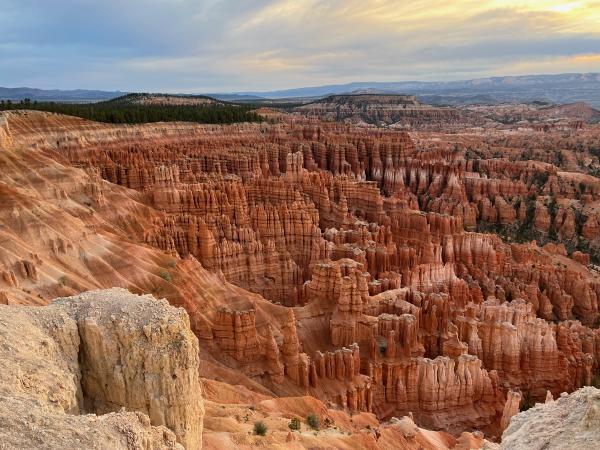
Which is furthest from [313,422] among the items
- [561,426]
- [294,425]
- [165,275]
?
[165,275]

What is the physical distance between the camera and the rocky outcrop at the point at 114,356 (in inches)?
310

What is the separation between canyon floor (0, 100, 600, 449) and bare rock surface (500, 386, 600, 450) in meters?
0.37

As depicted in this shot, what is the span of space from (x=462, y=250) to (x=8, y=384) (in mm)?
31692

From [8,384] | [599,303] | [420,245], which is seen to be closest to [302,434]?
[8,384]

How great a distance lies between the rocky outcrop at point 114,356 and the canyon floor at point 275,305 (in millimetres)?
35

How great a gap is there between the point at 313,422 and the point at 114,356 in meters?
7.38

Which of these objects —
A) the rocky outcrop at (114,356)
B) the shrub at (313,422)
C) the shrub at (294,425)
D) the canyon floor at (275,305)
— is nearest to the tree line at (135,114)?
the canyon floor at (275,305)

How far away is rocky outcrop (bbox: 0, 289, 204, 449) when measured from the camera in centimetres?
787

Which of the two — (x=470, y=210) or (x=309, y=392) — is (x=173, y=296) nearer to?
(x=309, y=392)

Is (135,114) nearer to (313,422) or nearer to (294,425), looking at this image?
(313,422)

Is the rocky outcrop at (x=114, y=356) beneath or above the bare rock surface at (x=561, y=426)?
above

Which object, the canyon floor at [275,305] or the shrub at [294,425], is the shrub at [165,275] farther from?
the shrub at [294,425]

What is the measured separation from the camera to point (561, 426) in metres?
8.19

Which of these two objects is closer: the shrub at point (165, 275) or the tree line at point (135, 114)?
the shrub at point (165, 275)
